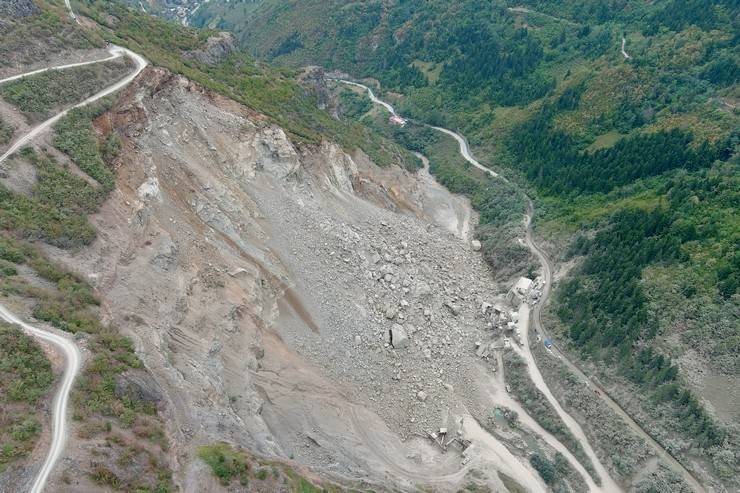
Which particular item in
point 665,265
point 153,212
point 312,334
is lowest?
point 312,334

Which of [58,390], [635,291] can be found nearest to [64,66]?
[58,390]

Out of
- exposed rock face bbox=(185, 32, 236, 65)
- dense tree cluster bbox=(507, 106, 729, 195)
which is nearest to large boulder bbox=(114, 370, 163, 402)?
exposed rock face bbox=(185, 32, 236, 65)

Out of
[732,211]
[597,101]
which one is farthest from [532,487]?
[597,101]

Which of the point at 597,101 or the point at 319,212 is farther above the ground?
the point at 597,101

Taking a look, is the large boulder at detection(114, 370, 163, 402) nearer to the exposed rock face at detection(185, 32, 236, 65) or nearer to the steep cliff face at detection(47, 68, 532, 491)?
the steep cliff face at detection(47, 68, 532, 491)

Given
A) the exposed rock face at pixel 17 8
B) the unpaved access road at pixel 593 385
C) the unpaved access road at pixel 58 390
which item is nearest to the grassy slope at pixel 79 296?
the unpaved access road at pixel 58 390

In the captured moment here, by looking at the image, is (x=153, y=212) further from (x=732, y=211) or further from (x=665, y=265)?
(x=732, y=211)

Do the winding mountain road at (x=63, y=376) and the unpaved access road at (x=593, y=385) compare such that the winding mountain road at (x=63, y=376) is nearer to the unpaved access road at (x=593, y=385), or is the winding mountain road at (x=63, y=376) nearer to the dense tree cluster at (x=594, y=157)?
the unpaved access road at (x=593, y=385)
